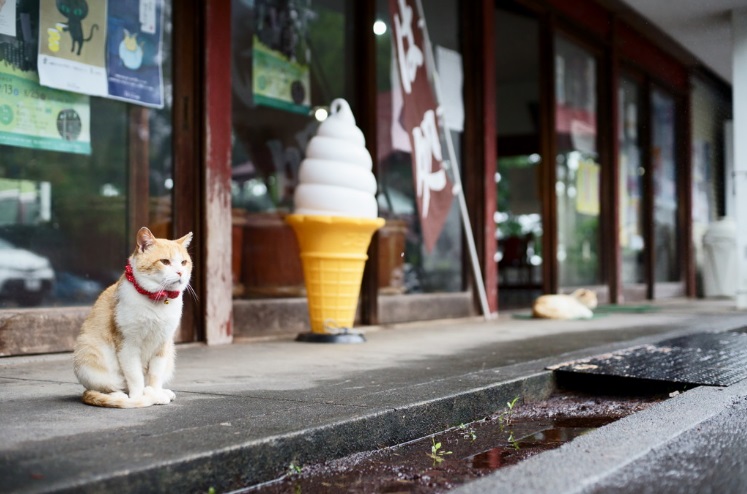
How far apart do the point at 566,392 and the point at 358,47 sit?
11.9 ft

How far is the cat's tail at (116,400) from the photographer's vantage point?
2.69m

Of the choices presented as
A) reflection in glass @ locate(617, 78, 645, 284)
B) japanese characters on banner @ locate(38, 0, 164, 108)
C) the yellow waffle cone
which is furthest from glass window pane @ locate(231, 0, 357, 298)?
reflection in glass @ locate(617, 78, 645, 284)

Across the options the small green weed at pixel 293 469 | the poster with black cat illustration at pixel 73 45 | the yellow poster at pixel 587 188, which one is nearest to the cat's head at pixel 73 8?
the poster with black cat illustration at pixel 73 45

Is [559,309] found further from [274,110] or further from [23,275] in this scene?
[23,275]

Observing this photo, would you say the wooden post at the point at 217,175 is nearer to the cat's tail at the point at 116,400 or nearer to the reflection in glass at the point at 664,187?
the cat's tail at the point at 116,400

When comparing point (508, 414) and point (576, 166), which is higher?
point (576, 166)

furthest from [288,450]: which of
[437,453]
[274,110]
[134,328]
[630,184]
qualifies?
[630,184]

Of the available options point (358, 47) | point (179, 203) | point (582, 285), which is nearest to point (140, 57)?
point (179, 203)

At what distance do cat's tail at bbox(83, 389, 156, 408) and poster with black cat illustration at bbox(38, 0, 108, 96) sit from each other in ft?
7.43

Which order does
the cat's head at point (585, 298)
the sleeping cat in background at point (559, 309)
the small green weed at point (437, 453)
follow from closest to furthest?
the small green weed at point (437, 453), the sleeping cat in background at point (559, 309), the cat's head at point (585, 298)

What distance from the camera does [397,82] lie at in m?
6.79

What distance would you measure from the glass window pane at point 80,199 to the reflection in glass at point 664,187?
9301mm

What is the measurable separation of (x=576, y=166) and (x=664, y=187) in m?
3.65

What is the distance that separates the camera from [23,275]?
428 cm
